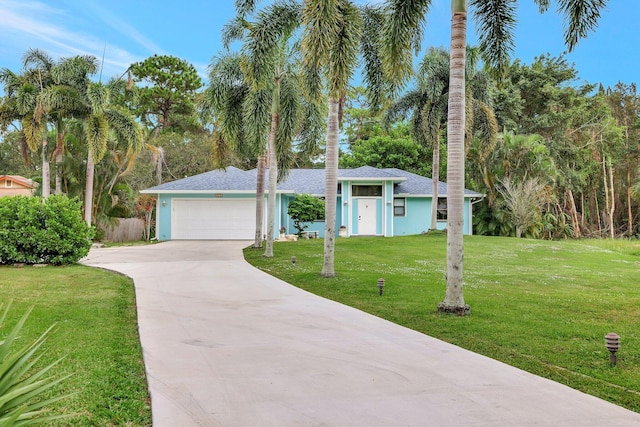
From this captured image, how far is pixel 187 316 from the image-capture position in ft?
23.0

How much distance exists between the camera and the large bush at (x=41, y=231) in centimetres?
1299

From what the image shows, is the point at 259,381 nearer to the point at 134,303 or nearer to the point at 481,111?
the point at 134,303

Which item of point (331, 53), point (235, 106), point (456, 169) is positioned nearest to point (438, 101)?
point (235, 106)

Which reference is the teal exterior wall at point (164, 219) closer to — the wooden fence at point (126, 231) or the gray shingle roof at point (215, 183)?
the gray shingle roof at point (215, 183)

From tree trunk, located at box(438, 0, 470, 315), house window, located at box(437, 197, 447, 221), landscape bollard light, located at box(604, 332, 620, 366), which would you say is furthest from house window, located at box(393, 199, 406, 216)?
landscape bollard light, located at box(604, 332, 620, 366)

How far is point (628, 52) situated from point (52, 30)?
140 feet

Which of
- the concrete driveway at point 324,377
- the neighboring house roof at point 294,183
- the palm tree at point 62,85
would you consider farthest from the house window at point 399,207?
the concrete driveway at point 324,377

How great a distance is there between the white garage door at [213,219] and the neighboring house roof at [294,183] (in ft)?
2.38

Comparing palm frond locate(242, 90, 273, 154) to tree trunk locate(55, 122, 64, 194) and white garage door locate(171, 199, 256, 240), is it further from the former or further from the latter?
tree trunk locate(55, 122, 64, 194)

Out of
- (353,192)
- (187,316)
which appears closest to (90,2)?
(353,192)

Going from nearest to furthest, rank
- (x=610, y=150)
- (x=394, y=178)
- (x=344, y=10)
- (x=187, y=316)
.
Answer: (x=187, y=316)
(x=344, y=10)
(x=394, y=178)
(x=610, y=150)

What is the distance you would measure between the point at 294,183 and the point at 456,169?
62.2ft

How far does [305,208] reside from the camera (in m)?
22.3

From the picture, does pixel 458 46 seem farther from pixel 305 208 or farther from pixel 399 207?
pixel 399 207
